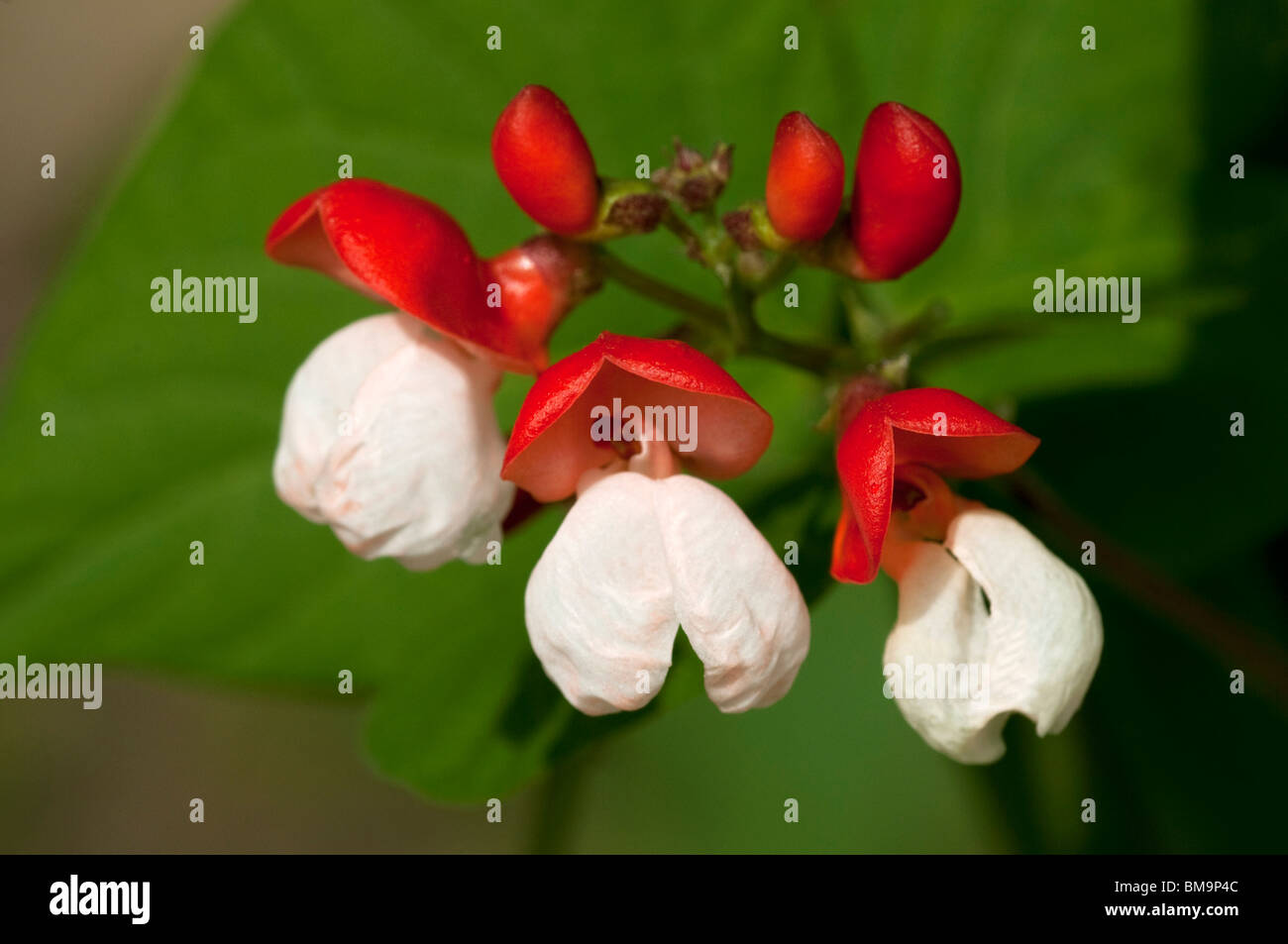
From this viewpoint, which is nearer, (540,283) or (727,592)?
(727,592)

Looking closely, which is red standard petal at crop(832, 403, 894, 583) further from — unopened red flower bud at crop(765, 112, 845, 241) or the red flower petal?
unopened red flower bud at crop(765, 112, 845, 241)

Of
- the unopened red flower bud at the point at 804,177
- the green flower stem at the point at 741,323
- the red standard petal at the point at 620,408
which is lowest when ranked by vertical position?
the red standard petal at the point at 620,408

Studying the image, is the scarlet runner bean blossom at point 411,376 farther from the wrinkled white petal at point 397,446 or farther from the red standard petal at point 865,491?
the red standard petal at point 865,491

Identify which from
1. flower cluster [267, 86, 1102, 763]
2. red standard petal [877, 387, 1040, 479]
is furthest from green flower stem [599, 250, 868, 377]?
red standard petal [877, 387, 1040, 479]

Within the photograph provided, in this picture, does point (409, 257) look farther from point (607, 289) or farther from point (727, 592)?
point (607, 289)

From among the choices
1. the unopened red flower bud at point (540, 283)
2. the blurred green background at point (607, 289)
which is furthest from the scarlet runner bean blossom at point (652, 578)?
the blurred green background at point (607, 289)

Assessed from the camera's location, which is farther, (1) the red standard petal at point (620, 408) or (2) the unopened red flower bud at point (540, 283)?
(2) the unopened red flower bud at point (540, 283)

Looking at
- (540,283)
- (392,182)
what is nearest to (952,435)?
(540,283)

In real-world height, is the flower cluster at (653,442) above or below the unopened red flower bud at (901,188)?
below
